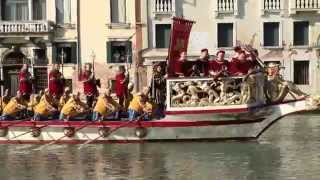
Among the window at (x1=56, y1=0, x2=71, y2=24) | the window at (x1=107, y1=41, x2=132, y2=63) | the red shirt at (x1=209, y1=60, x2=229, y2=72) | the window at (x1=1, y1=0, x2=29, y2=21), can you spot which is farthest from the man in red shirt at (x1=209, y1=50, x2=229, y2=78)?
the window at (x1=1, y1=0, x2=29, y2=21)

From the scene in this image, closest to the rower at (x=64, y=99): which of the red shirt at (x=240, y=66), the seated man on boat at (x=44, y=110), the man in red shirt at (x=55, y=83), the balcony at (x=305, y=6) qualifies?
the seated man on boat at (x=44, y=110)

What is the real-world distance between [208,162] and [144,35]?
87.9 ft

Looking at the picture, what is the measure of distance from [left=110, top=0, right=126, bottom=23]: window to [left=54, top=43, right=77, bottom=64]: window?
2787 millimetres

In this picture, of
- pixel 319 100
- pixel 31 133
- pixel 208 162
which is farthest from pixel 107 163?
pixel 319 100

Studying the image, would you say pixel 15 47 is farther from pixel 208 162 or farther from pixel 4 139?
pixel 208 162

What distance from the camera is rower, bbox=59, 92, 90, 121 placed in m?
21.8

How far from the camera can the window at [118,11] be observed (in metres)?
45.6

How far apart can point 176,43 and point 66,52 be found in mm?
25222

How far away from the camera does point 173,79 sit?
21.0 metres

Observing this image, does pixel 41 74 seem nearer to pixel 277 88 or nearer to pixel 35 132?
pixel 35 132

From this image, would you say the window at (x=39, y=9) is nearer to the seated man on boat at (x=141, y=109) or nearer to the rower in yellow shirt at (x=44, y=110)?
the rower in yellow shirt at (x=44, y=110)

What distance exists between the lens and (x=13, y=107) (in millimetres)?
22766

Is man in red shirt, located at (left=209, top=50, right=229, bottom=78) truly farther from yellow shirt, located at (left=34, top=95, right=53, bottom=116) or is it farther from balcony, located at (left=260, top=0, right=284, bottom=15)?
balcony, located at (left=260, top=0, right=284, bottom=15)

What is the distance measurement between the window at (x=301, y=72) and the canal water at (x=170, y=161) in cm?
2128
